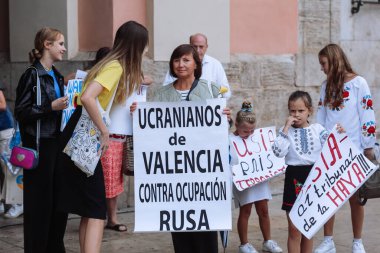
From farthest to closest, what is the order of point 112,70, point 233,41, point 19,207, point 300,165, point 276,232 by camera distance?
1. point 233,41
2. point 19,207
3. point 276,232
4. point 300,165
5. point 112,70

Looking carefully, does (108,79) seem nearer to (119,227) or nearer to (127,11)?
(119,227)

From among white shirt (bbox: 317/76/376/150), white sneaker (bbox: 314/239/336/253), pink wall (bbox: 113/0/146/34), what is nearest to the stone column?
pink wall (bbox: 113/0/146/34)

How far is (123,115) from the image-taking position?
5727mm

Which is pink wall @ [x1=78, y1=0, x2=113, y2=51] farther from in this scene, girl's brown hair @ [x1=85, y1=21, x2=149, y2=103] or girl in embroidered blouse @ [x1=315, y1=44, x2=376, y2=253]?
girl's brown hair @ [x1=85, y1=21, x2=149, y2=103]

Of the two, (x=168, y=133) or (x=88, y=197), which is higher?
(x=168, y=133)

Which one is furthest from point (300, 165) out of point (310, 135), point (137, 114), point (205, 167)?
point (137, 114)

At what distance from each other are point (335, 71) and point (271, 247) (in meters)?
1.50

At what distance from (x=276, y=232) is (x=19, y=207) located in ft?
8.42

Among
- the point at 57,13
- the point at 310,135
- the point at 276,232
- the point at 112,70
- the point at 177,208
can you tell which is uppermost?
the point at 57,13

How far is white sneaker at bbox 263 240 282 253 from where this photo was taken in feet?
22.8

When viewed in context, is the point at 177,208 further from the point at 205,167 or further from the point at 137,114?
the point at 137,114

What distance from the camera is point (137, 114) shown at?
5645 mm

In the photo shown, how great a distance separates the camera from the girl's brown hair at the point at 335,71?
6.72 meters

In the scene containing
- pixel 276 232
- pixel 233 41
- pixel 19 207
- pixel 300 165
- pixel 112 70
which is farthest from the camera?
pixel 233 41
